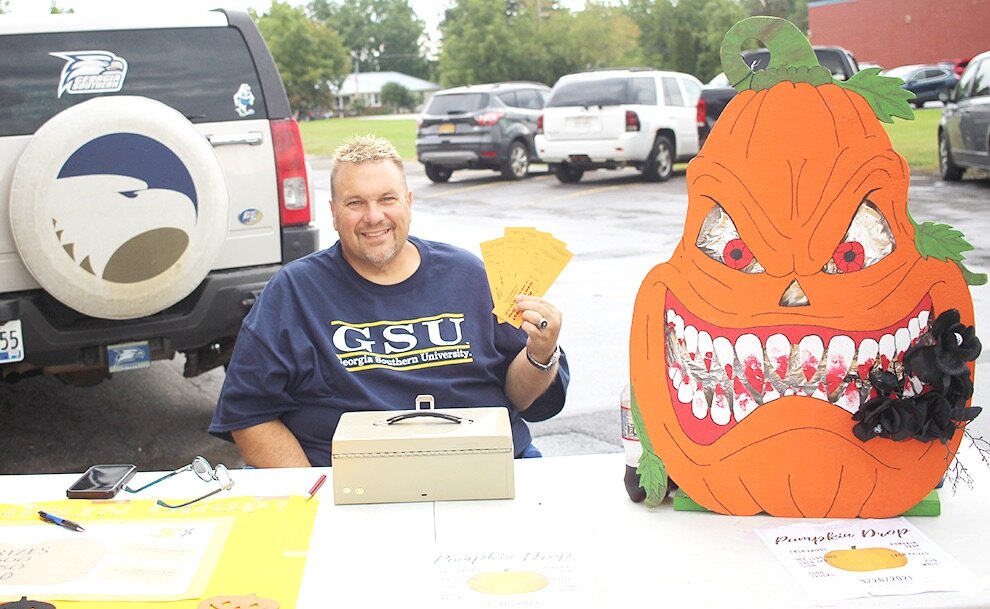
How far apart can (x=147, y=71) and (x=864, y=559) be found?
3551 mm

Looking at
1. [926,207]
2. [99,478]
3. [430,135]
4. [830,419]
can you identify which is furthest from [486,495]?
[430,135]

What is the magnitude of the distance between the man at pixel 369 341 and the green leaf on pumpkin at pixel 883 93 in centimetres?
84

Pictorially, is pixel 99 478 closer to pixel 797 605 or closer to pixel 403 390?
pixel 403 390

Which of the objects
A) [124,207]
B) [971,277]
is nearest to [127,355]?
[124,207]

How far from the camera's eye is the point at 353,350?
2.69 m

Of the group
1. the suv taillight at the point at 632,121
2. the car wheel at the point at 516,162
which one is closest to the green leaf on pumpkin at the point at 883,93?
the suv taillight at the point at 632,121

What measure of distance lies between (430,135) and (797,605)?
1574 centimetres

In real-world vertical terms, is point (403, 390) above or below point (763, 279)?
below

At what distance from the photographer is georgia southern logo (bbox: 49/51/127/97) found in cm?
432

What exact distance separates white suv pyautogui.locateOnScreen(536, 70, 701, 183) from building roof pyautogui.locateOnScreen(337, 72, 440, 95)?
78799 mm

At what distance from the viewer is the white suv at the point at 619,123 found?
15.4 m

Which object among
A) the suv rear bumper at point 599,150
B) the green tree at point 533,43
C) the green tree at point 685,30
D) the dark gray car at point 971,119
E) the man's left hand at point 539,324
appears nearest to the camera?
the man's left hand at point 539,324

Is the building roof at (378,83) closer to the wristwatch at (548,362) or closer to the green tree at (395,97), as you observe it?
the green tree at (395,97)

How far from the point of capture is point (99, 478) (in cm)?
231
